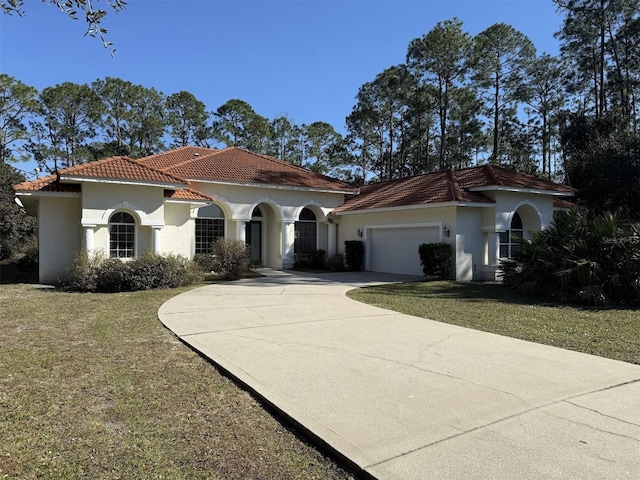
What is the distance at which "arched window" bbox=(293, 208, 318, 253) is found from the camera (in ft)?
76.9

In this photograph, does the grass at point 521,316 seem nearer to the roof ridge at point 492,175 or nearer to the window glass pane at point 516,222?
the roof ridge at point 492,175

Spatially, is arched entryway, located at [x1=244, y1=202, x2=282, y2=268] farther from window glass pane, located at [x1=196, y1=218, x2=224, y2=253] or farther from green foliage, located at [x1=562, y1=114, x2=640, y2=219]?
green foliage, located at [x1=562, y1=114, x2=640, y2=219]

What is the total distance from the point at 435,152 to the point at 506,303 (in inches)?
1390

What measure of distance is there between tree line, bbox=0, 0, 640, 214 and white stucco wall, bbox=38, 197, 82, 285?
25.3 metres

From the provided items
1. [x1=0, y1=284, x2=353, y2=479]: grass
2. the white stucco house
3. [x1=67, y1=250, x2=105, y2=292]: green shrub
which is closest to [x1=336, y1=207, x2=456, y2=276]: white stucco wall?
the white stucco house

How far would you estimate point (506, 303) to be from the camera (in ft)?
39.1

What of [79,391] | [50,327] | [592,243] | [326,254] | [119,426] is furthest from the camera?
[326,254]

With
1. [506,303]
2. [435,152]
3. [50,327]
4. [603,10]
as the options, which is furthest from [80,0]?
[435,152]

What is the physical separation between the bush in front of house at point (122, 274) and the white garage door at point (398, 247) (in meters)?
10.2

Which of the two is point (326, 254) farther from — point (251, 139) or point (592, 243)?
point (251, 139)

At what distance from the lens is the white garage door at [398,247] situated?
19391mm

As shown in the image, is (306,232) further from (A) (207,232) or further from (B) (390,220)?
(A) (207,232)

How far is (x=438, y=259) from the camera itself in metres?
17.6

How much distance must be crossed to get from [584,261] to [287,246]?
13650 millimetres
